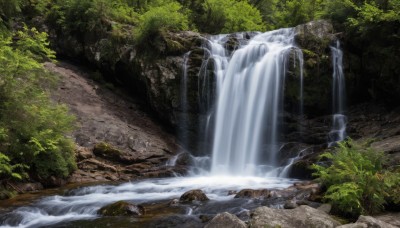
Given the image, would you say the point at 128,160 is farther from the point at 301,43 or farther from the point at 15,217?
the point at 301,43

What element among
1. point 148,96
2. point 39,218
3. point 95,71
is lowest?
point 39,218

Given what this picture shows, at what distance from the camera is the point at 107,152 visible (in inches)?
593

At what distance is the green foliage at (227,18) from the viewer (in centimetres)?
2531

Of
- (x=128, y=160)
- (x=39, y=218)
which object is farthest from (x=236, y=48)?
(x=39, y=218)

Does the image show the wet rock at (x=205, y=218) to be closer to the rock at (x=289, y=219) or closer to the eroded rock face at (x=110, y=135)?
the rock at (x=289, y=219)

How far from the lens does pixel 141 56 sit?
734 inches

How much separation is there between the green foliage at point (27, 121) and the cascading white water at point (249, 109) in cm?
678

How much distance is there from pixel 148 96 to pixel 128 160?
4543mm

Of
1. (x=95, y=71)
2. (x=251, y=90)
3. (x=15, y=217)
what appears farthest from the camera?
(x=95, y=71)

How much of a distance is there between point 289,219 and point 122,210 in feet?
13.5

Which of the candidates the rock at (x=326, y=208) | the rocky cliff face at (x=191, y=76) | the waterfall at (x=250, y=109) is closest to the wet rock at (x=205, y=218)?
the rock at (x=326, y=208)

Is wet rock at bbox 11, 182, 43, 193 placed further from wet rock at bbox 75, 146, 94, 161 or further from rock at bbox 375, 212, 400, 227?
rock at bbox 375, 212, 400, 227

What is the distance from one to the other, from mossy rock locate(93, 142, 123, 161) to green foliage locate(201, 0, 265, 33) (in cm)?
1353

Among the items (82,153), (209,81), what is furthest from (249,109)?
(82,153)
